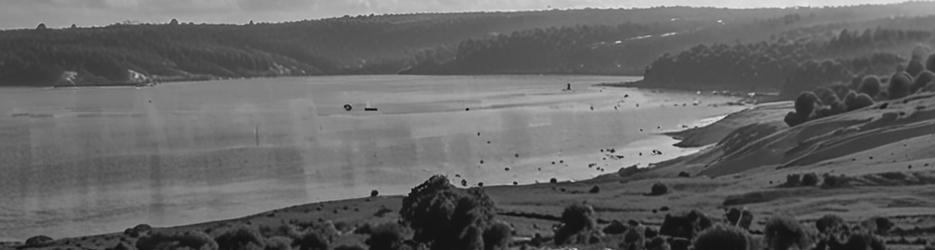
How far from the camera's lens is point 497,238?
156ft

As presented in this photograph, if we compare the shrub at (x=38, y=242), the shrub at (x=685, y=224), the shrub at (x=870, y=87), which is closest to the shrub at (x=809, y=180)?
the shrub at (x=685, y=224)

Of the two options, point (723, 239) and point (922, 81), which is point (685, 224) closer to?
point (723, 239)

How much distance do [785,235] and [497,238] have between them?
36.3 ft

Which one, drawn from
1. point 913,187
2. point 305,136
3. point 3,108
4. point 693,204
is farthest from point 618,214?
point 3,108

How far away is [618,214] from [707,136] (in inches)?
2280

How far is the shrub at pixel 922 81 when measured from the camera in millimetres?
113675

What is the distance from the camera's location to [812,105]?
107062mm

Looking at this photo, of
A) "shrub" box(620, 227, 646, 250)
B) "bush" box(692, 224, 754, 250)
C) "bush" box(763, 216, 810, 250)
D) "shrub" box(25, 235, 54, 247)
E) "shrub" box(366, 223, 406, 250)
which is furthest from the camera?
"shrub" box(25, 235, 54, 247)

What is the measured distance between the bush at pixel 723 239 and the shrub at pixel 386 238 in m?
12.1

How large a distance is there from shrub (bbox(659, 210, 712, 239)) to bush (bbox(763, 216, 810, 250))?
15.6 ft

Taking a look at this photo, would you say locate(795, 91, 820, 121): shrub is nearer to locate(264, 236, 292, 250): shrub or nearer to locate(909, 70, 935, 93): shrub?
locate(909, 70, 935, 93): shrub

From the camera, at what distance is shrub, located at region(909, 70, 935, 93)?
373ft

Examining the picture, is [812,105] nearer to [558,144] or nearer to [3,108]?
[558,144]

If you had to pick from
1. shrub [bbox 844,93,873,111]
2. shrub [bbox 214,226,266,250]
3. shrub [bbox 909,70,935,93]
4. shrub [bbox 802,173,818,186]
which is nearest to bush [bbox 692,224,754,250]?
shrub [bbox 214,226,266,250]
